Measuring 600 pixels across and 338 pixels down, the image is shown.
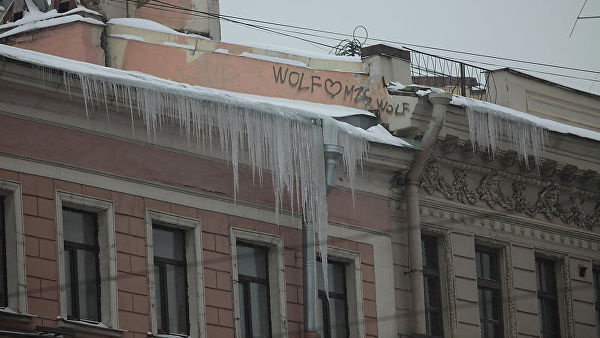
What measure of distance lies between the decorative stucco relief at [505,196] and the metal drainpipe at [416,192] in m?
0.49

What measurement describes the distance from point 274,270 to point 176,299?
1604 millimetres

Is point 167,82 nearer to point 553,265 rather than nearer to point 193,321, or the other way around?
point 193,321

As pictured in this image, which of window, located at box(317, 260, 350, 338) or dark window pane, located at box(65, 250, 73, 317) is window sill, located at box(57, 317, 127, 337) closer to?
dark window pane, located at box(65, 250, 73, 317)

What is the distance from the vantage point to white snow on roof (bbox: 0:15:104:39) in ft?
81.3

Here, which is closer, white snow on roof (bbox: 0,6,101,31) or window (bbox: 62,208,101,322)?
window (bbox: 62,208,101,322)

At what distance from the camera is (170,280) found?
2316 cm

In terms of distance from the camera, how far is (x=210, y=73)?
2567cm

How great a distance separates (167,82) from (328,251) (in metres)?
3.24

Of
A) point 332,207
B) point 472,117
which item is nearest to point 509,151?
point 472,117

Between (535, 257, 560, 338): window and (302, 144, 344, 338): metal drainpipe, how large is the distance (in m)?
5.10

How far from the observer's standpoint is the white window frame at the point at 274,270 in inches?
940

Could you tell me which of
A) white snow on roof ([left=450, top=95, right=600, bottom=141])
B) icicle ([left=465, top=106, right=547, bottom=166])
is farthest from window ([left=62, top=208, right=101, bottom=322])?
icicle ([left=465, top=106, right=547, bottom=166])

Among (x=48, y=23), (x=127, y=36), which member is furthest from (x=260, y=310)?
(x=48, y=23)

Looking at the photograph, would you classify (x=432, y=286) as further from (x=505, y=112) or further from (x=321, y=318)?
(x=505, y=112)
